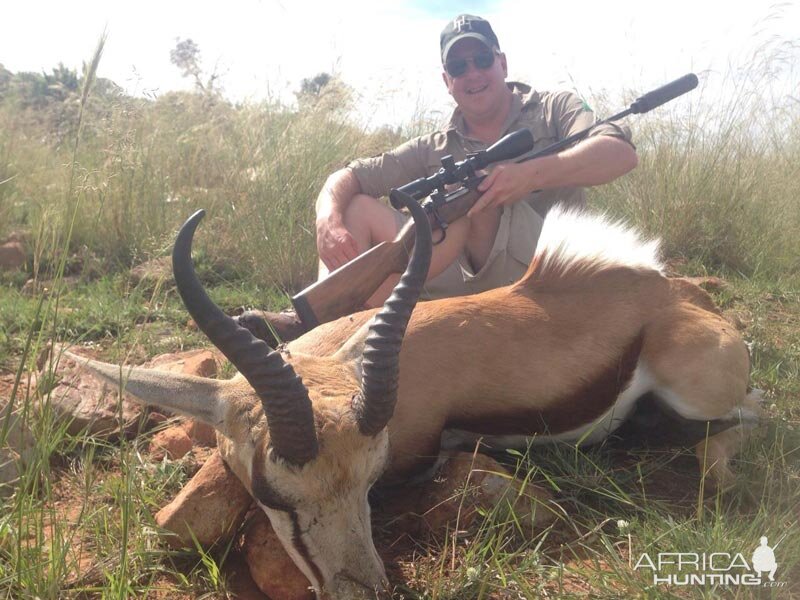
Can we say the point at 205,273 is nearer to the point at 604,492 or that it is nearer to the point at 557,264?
the point at 557,264

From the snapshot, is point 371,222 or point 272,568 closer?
point 272,568

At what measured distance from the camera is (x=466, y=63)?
537 centimetres

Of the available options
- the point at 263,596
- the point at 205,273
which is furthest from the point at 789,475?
the point at 205,273

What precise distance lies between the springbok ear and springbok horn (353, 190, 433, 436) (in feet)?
1.91

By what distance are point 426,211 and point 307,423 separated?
2477mm

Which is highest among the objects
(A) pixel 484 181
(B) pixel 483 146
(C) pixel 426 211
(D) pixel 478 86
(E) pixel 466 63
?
(E) pixel 466 63

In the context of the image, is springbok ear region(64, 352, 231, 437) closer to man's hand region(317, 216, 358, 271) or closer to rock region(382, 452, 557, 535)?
rock region(382, 452, 557, 535)

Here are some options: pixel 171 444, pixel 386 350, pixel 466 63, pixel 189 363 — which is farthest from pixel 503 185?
pixel 171 444

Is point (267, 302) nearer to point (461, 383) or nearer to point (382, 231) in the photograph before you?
point (382, 231)

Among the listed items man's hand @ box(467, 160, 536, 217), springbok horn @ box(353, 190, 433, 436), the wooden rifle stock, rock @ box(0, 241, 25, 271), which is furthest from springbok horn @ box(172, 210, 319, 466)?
rock @ box(0, 241, 25, 271)

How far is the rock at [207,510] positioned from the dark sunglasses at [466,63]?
397 centimetres

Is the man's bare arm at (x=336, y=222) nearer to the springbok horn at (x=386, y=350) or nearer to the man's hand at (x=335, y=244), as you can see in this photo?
the man's hand at (x=335, y=244)

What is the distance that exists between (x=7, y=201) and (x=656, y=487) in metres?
7.03

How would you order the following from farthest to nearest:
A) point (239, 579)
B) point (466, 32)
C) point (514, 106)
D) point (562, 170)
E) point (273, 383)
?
point (514, 106), point (466, 32), point (562, 170), point (239, 579), point (273, 383)
